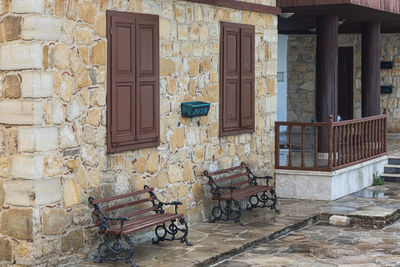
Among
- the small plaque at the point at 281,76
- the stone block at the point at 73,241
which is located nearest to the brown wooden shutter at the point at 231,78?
the stone block at the point at 73,241

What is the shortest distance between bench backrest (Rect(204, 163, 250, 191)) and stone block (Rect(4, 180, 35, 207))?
125 inches

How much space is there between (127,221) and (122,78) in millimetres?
1566

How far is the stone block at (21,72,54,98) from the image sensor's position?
23.6 feet

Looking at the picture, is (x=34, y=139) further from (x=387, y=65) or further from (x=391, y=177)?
(x=387, y=65)

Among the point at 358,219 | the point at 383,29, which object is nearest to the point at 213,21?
the point at 358,219

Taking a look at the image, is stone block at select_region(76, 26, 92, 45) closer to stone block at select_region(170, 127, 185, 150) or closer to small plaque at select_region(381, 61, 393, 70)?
stone block at select_region(170, 127, 185, 150)

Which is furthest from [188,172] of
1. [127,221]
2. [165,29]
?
[165,29]

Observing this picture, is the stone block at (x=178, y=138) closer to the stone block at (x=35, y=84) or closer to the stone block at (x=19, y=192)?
the stone block at (x=35, y=84)

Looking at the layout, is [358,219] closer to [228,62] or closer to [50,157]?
[228,62]

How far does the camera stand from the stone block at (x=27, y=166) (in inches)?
284

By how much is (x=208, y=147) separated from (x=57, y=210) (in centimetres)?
309

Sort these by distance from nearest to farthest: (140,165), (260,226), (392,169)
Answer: (140,165)
(260,226)
(392,169)

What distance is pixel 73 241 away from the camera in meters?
7.72

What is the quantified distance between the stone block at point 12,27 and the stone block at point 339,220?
17.2ft
